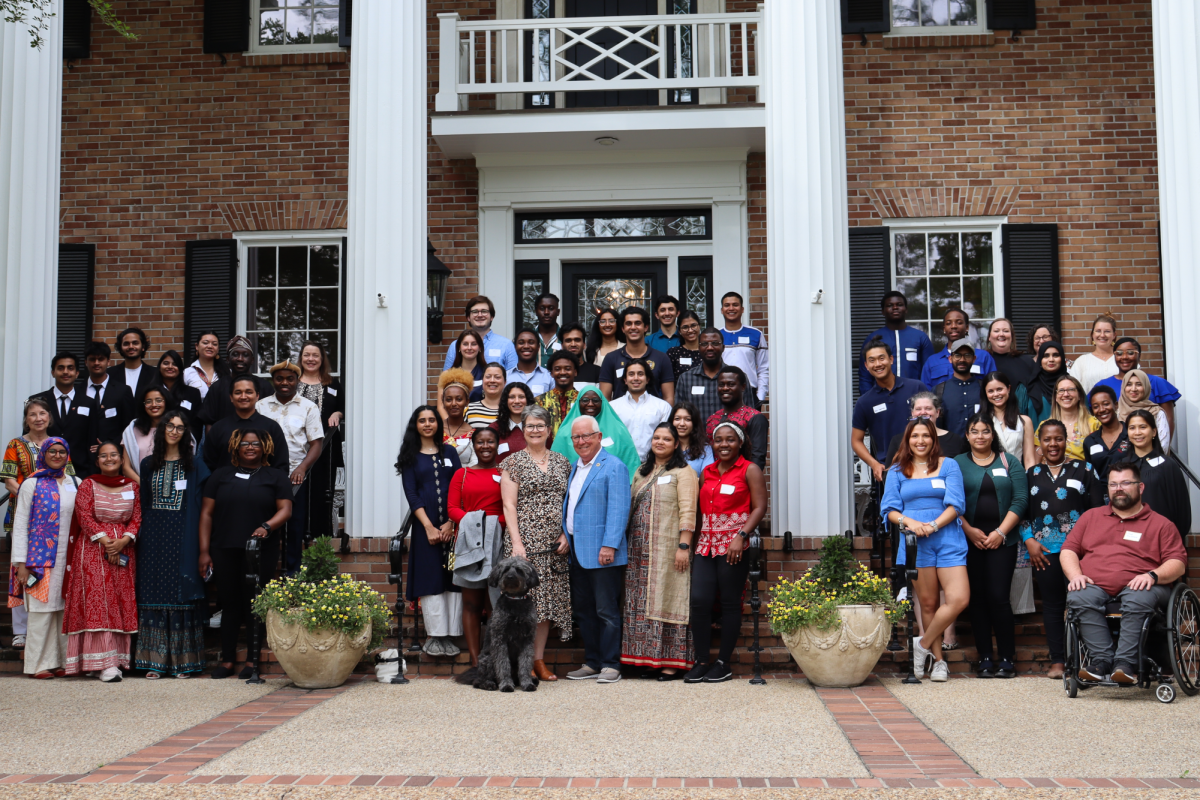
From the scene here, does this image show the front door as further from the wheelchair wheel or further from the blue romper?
the wheelchair wheel

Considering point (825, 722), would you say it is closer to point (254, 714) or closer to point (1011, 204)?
point (254, 714)

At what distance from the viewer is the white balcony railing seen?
11.1 m

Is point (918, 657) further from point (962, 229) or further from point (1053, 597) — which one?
point (962, 229)

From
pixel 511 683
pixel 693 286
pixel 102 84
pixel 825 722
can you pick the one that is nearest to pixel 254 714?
pixel 511 683

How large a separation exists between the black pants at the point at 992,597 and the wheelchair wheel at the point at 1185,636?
3.26 ft

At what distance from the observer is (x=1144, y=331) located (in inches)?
447

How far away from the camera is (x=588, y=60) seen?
1216 cm

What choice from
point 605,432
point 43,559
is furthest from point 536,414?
point 43,559

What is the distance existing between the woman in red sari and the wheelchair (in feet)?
18.9

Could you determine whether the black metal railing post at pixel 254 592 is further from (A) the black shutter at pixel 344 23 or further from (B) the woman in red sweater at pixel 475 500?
(A) the black shutter at pixel 344 23

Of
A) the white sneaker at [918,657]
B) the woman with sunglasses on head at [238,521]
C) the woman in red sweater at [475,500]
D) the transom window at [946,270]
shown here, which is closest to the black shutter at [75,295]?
the woman with sunglasses on head at [238,521]

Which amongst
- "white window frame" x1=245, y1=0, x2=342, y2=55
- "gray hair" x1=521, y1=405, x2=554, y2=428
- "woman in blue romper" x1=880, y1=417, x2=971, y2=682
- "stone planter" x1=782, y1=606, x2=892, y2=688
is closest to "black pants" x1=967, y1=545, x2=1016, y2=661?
"woman in blue romper" x1=880, y1=417, x2=971, y2=682

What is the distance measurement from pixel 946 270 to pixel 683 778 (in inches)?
317

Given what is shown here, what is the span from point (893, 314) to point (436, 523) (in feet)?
14.3
